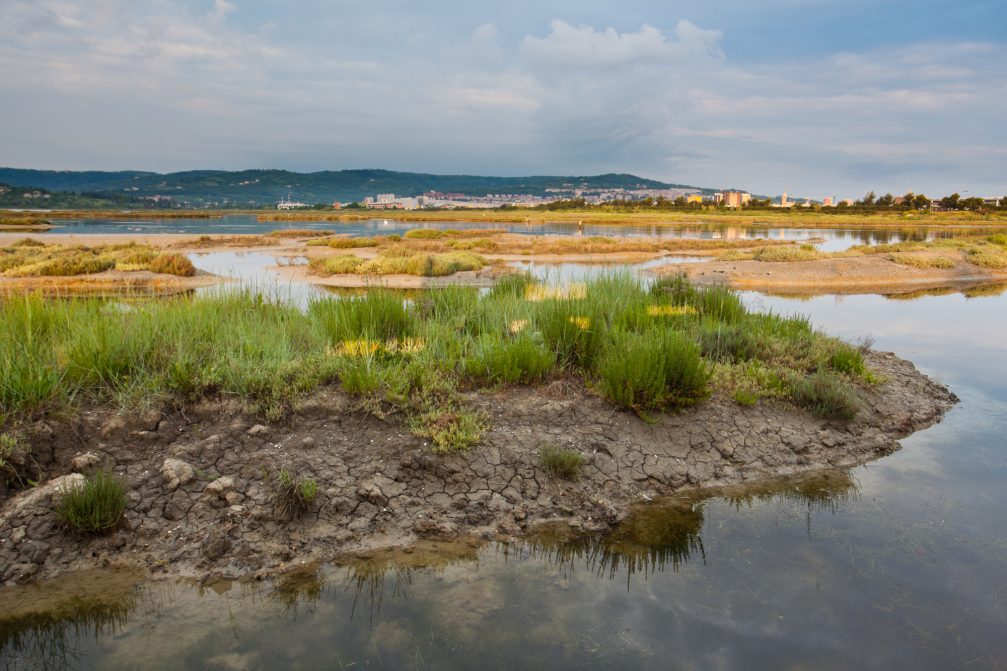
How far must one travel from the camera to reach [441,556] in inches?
188

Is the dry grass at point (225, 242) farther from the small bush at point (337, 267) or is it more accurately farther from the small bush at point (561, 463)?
the small bush at point (561, 463)

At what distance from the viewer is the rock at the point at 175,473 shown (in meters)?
5.13

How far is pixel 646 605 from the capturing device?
424 cm

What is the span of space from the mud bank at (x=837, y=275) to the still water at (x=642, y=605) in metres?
17.0

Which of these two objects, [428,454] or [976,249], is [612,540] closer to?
[428,454]

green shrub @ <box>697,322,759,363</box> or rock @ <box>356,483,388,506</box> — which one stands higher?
green shrub @ <box>697,322,759,363</box>

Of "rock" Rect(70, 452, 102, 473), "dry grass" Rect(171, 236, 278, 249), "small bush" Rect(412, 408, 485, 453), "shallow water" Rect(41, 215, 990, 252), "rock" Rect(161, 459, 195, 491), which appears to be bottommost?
"rock" Rect(161, 459, 195, 491)

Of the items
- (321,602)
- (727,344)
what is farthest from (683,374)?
(321,602)

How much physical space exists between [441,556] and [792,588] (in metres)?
2.55

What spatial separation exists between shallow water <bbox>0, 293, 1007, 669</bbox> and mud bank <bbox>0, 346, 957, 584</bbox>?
0.37 meters

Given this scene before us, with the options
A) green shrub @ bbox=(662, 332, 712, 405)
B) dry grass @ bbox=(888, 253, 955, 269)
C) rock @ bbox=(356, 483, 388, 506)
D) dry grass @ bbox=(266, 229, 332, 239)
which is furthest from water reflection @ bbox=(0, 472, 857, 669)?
dry grass @ bbox=(266, 229, 332, 239)

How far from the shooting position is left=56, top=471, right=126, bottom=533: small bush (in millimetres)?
4609

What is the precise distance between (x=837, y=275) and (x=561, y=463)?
73.0 feet

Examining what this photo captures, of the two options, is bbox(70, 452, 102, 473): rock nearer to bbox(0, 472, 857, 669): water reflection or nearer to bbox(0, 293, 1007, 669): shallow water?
bbox(0, 472, 857, 669): water reflection
